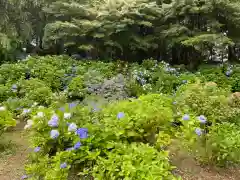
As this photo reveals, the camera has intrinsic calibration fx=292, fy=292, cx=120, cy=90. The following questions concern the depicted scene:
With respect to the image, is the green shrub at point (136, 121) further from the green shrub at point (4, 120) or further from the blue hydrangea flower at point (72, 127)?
the green shrub at point (4, 120)

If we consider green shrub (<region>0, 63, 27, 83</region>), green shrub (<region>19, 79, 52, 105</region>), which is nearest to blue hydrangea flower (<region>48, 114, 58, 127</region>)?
green shrub (<region>19, 79, 52, 105</region>)

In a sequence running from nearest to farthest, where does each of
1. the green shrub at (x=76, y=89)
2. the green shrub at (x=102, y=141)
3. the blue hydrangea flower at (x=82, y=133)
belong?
1. the green shrub at (x=102, y=141)
2. the blue hydrangea flower at (x=82, y=133)
3. the green shrub at (x=76, y=89)

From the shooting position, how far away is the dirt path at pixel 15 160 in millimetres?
3156

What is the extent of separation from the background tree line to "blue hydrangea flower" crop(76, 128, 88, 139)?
5246 mm

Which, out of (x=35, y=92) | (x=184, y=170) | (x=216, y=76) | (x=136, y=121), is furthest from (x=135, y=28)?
(x=184, y=170)

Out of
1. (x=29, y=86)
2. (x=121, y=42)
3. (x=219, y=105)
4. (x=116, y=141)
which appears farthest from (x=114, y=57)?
(x=116, y=141)

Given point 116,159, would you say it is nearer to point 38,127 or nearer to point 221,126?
point 38,127

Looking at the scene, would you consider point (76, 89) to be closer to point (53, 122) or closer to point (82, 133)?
point (53, 122)

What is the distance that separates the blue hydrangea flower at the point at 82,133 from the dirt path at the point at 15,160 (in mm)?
807

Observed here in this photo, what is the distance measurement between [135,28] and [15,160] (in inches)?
256

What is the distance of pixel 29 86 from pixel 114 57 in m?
4.23

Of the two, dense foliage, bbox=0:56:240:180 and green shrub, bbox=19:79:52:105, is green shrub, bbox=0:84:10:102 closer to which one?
green shrub, bbox=19:79:52:105

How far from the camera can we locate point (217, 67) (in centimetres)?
787

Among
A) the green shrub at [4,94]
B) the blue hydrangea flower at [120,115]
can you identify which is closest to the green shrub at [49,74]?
the green shrub at [4,94]
